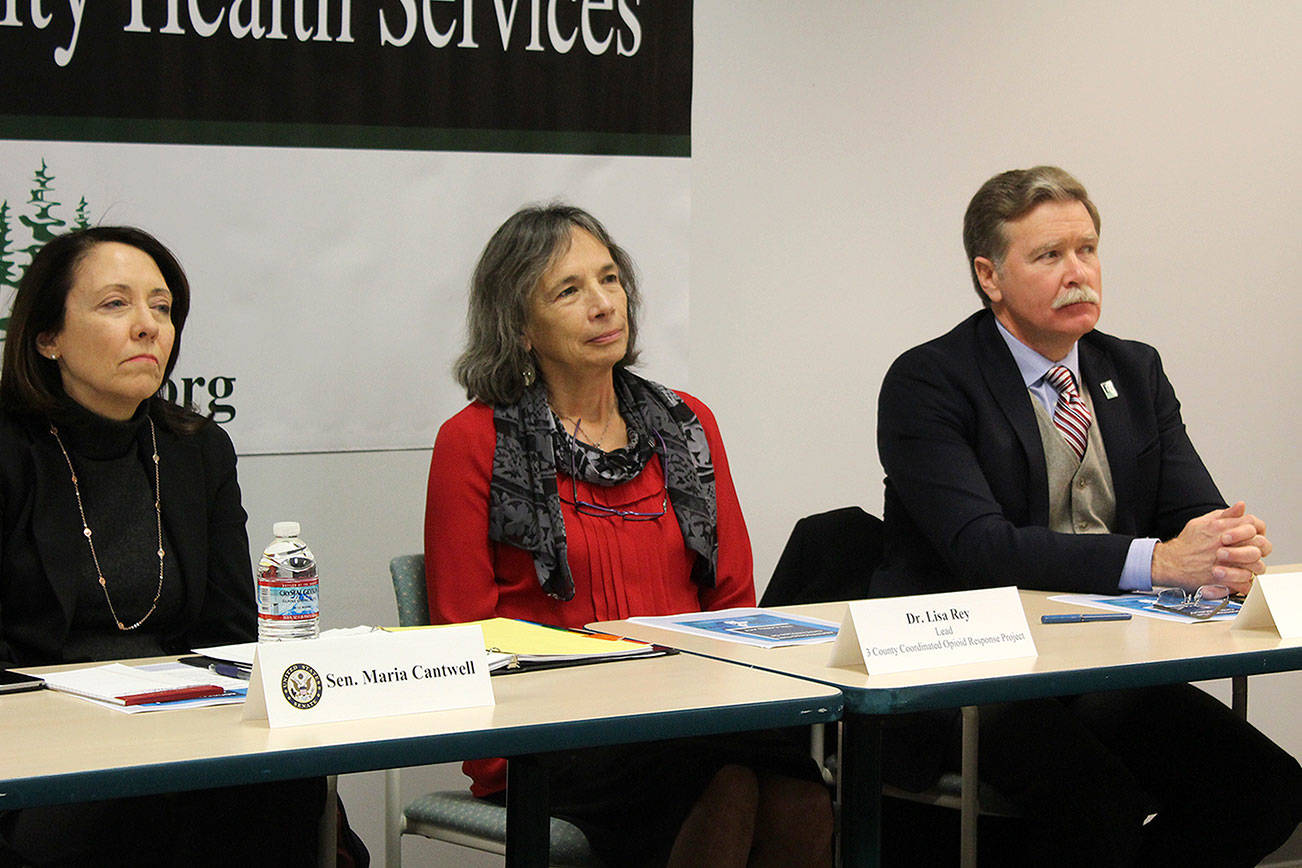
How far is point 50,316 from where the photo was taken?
2340 mm

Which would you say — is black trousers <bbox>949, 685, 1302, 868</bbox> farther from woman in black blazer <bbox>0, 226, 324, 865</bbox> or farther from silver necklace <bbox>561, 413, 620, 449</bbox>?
woman in black blazer <bbox>0, 226, 324, 865</bbox>

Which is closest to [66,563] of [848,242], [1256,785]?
[1256,785]

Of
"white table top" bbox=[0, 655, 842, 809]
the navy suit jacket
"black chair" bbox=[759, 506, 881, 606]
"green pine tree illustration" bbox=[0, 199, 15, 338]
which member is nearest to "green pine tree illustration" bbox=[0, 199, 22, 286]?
"green pine tree illustration" bbox=[0, 199, 15, 338]

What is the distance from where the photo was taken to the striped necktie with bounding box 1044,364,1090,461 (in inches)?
108

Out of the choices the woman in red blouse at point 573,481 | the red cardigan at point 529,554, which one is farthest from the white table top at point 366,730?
the red cardigan at point 529,554

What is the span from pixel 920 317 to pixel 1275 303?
113 centimetres

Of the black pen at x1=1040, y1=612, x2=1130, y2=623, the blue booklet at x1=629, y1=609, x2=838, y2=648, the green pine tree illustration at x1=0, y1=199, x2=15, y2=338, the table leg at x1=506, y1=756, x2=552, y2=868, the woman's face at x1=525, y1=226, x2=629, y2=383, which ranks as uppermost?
the green pine tree illustration at x1=0, y1=199, x2=15, y2=338

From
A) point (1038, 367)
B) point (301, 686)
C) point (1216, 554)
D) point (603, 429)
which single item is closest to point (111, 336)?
point (603, 429)

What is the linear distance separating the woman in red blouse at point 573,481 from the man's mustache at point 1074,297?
0.67 metres

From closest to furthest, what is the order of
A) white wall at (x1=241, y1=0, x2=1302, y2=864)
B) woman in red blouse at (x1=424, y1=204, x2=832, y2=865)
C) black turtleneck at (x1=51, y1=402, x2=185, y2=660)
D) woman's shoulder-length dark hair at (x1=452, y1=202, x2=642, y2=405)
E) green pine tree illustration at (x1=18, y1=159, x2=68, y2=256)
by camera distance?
black turtleneck at (x1=51, y1=402, x2=185, y2=660), woman in red blouse at (x1=424, y1=204, x2=832, y2=865), woman's shoulder-length dark hair at (x1=452, y1=202, x2=642, y2=405), green pine tree illustration at (x1=18, y1=159, x2=68, y2=256), white wall at (x1=241, y1=0, x2=1302, y2=864)

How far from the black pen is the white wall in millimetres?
1417

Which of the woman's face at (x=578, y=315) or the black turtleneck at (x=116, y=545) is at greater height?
the woman's face at (x=578, y=315)

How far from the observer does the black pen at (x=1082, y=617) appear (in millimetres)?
2225

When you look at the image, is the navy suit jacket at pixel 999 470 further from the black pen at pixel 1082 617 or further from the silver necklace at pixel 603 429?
the silver necklace at pixel 603 429
